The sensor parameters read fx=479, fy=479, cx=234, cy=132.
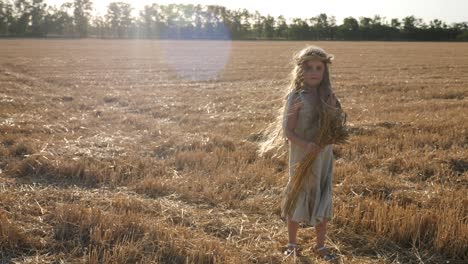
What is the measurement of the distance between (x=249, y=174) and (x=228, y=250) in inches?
93.8

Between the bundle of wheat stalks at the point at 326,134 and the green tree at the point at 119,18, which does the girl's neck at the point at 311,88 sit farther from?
the green tree at the point at 119,18

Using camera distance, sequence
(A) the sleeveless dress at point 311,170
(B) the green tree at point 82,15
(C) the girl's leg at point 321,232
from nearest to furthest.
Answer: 1. (A) the sleeveless dress at point 311,170
2. (C) the girl's leg at point 321,232
3. (B) the green tree at point 82,15

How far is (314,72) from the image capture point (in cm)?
394

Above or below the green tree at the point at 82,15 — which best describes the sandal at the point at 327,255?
below

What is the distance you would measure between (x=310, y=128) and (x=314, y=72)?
1.57 feet

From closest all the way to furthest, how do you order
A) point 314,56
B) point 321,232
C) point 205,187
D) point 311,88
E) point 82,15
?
point 314,56 < point 311,88 < point 321,232 < point 205,187 < point 82,15

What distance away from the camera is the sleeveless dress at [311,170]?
4012mm

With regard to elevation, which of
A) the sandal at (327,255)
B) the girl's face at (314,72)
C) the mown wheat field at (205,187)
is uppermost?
the girl's face at (314,72)

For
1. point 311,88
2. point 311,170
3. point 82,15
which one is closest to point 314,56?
point 311,88

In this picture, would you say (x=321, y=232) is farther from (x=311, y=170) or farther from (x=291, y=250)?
(x=311, y=170)

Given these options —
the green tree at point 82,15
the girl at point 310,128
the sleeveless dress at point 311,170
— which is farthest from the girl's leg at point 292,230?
the green tree at point 82,15

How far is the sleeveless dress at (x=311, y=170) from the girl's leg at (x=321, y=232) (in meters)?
0.10

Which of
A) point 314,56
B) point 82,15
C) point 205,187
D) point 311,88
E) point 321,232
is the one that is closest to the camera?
point 314,56

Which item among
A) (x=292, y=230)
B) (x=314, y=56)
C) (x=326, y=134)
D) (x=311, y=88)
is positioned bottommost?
(x=292, y=230)
